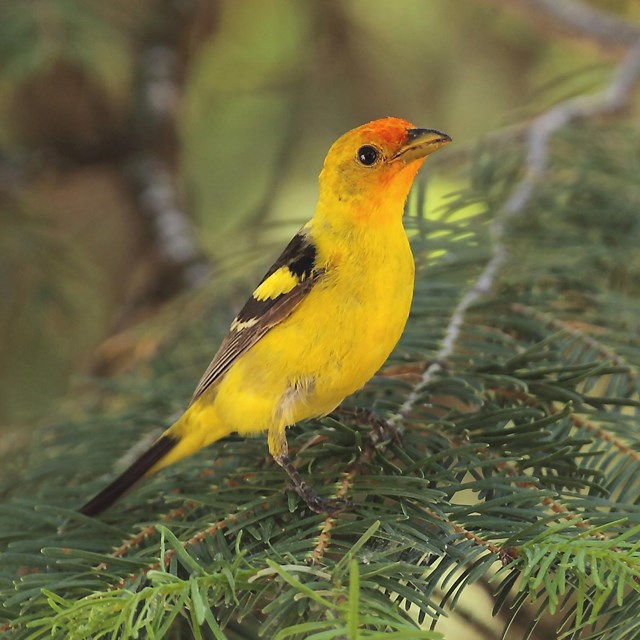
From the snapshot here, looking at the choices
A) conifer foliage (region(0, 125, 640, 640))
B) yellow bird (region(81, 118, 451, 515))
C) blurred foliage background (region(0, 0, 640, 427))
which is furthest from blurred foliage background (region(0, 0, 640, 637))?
yellow bird (region(81, 118, 451, 515))

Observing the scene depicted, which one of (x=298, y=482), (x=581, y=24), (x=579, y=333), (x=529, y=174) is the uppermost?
(x=581, y=24)

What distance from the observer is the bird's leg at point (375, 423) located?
4.99 ft

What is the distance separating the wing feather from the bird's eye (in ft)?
0.77

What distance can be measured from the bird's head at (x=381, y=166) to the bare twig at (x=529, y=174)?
0.27 metres

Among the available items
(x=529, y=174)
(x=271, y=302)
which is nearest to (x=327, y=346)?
(x=271, y=302)

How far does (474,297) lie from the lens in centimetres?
200

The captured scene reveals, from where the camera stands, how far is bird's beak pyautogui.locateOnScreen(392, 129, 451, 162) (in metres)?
2.00

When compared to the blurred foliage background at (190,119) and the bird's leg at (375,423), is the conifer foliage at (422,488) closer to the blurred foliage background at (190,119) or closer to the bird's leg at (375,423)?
the bird's leg at (375,423)

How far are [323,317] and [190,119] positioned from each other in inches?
117

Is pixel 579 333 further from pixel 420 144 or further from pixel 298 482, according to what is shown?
pixel 298 482

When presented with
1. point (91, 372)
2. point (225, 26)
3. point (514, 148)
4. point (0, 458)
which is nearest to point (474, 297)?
point (514, 148)

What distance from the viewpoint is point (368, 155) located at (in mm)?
2080

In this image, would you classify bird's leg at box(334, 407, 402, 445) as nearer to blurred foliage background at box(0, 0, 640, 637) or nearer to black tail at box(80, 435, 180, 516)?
black tail at box(80, 435, 180, 516)

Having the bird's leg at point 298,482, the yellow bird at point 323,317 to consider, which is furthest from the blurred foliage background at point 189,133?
the bird's leg at point 298,482
